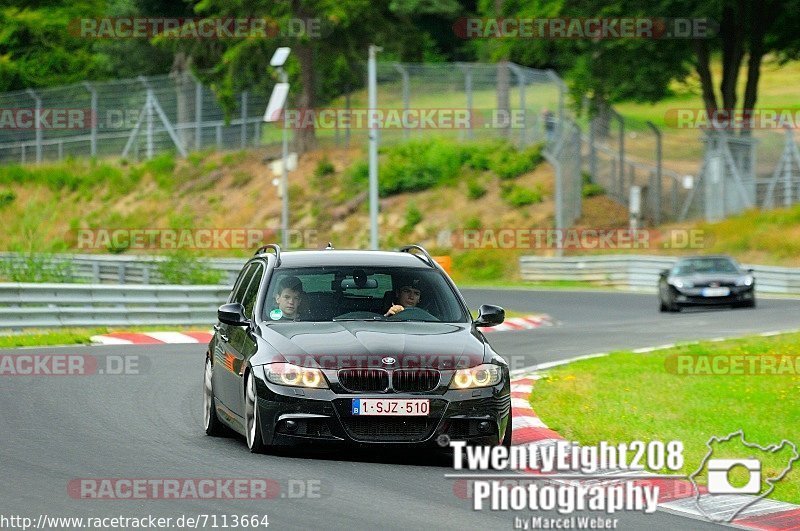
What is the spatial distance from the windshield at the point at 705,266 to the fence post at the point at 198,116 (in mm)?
30075

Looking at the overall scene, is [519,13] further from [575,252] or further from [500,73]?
[575,252]

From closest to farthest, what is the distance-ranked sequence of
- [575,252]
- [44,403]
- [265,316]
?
[265,316] → [44,403] → [575,252]

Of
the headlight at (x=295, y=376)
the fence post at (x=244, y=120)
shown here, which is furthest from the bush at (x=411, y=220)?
the headlight at (x=295, y=376)

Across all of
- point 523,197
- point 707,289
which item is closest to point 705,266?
point 707,289

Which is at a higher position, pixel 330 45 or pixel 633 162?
pixel 330 45

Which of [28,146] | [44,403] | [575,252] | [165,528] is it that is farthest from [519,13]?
[165,528]

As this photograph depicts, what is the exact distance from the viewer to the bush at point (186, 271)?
3128 centimetres

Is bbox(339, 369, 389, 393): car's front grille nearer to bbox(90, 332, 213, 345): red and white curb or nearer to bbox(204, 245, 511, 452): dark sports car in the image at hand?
bbox(204, 245, 511, 452): dark sports car

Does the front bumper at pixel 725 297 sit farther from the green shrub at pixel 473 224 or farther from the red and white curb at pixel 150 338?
the green shrub at pixel 473 224

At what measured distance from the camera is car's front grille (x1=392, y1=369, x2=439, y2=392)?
10617mm

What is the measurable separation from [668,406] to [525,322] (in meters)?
14.2

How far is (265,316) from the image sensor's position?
11.8 metres

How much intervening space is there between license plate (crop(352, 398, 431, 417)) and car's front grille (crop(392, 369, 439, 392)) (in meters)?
0.11

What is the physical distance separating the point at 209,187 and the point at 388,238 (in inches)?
435
